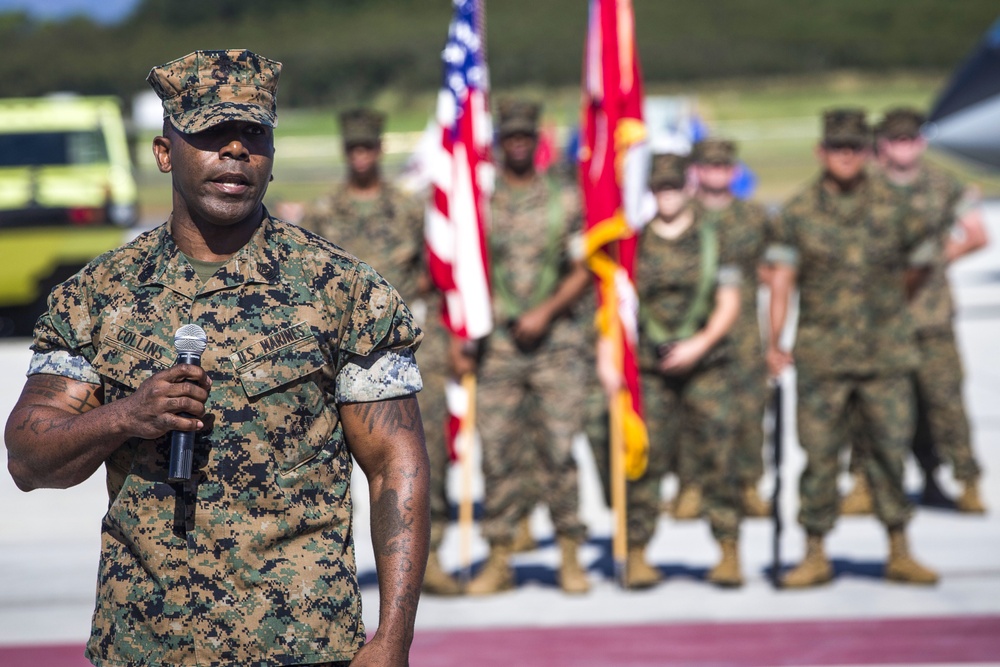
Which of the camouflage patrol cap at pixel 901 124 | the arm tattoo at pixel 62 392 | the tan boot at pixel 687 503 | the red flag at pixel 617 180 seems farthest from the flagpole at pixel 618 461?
the arm tattoo at pixel 62 392

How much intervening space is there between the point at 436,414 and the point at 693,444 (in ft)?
3.88

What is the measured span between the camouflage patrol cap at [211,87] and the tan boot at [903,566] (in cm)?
496

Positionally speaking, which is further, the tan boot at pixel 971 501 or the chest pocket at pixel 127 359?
the tan boot at pixel 971 501

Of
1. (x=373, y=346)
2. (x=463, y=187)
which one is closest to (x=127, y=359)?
(x=373, y=346)

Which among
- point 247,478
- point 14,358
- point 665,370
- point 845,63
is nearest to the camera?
point 247,478

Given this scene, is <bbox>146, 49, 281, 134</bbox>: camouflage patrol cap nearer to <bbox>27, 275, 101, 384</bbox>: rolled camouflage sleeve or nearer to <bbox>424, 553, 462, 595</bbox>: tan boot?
<bbox>27, 275, 101, 384</bbox>: rolled camouflage sleeve

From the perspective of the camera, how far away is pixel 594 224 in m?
7.39

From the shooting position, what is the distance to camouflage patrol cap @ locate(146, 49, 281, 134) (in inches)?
112

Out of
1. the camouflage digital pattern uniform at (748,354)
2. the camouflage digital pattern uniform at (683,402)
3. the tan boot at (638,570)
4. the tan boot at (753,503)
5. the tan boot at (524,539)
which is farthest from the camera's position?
the tan boot at (753,503)

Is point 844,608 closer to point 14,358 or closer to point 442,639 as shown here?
point 442,639

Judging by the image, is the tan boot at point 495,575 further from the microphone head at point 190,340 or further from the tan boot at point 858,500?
the microphone head at point 190,340

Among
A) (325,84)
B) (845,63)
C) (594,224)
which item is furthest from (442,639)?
(845,63)

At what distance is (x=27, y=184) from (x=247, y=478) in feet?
51.7

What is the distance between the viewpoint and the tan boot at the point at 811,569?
7.12m
